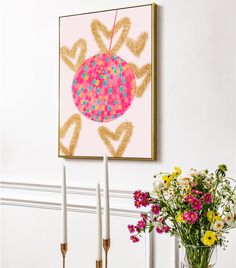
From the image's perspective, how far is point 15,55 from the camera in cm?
249

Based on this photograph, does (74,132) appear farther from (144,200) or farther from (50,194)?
(144,200)

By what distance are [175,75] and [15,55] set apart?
94 centimetres

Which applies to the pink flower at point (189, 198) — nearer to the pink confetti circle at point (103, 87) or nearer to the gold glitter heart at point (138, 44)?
the pink confetti circle at point (103, 87)

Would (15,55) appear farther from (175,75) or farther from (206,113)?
(206,113)

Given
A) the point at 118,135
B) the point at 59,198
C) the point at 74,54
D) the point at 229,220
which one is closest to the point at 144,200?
the point at 229,220

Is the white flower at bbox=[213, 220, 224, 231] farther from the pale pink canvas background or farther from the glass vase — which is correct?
the pale pink canvas background

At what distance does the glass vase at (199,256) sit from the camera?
1.49 metres

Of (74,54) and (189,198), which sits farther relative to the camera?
(74,54)

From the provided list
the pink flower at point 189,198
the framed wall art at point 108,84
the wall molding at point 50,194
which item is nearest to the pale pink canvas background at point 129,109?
the framed wall art at point 108,84

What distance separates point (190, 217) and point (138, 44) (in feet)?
3.16

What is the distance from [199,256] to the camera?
1.50m

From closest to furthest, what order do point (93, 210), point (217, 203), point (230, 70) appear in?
point (217, 203) → point (230, 70) → point (93, 210)

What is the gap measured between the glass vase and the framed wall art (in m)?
0.65

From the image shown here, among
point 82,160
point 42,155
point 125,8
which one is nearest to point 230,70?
point 125,8
